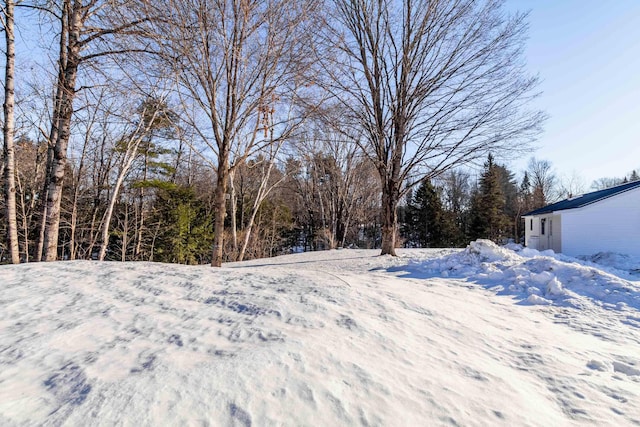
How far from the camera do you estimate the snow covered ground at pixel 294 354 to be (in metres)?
1.61

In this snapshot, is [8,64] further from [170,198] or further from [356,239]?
[356,239]

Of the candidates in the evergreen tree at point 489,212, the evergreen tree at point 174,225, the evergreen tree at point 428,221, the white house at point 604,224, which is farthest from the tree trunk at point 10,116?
the evergreen tree at point 489,212

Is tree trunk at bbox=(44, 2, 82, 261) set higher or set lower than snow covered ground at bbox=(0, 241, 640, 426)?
higher

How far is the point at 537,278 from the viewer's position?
212 inches

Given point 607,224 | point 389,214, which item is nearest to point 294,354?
point 389,214

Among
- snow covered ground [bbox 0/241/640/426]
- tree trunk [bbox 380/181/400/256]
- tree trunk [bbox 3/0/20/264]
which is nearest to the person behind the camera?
snow covered ground [bbox 0/241/640/426]

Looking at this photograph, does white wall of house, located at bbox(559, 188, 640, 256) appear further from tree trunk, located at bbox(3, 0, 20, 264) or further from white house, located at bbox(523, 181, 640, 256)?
tree trunk, located at bbox(3, 0, 20, 264)

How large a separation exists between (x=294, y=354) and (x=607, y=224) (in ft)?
64.3

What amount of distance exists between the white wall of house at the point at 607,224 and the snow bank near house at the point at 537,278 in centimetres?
1175

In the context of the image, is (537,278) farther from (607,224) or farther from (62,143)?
(607,224)

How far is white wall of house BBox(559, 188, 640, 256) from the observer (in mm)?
15195

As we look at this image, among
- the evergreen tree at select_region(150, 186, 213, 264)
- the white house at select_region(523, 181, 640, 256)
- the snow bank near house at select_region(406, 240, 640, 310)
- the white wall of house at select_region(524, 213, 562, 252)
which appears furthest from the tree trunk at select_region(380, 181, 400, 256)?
the evergreen tree at select_region(150, 186, 213, 264)

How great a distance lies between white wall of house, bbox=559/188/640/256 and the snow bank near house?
1175cm

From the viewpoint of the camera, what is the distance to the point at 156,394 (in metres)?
1.62
